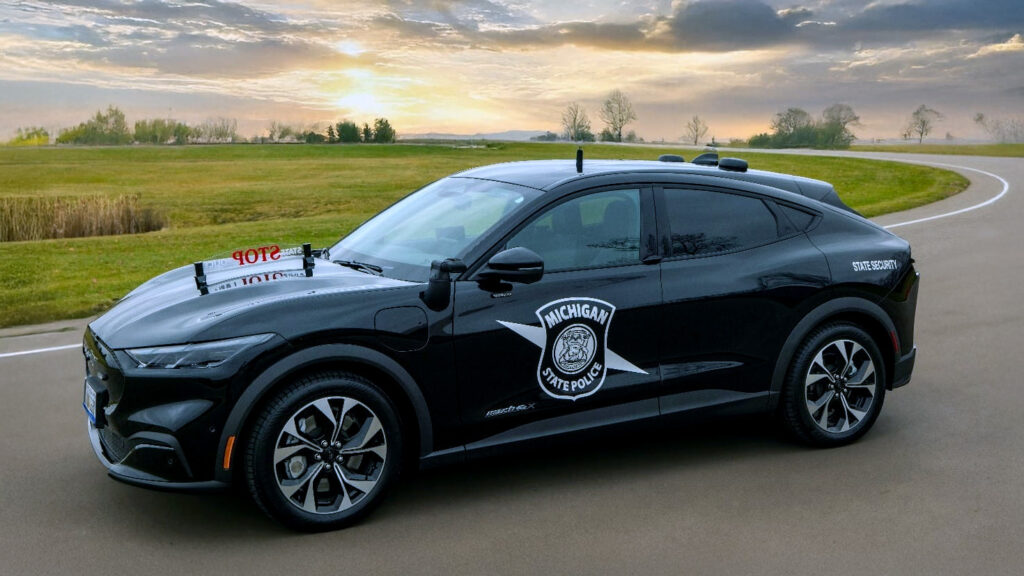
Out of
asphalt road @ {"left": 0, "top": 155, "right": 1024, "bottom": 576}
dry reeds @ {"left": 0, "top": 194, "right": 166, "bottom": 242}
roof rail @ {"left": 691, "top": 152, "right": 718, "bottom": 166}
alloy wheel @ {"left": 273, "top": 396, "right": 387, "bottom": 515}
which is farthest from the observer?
dry reeds @ {"left": 0, "top": 194, "right": 166, "bottom": 242}

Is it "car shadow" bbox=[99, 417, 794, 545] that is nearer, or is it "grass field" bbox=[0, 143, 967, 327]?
"car shadow" bbox=[99, 417, 794, 545]

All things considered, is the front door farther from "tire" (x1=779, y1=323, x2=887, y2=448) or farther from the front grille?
the front grille

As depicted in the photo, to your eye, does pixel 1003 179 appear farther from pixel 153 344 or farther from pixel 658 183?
pixel 153 344

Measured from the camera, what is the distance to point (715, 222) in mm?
5602

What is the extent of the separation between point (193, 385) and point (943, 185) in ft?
91.8

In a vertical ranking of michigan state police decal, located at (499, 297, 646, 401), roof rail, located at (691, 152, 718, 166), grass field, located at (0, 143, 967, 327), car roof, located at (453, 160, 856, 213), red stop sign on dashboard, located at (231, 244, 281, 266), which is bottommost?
grass field, located at (0, 143, 967, 327)

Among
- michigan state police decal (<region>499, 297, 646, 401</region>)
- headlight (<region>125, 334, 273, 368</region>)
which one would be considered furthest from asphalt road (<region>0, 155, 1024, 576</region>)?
Result: headlight (<region>125, 334, 273, 368</region>)

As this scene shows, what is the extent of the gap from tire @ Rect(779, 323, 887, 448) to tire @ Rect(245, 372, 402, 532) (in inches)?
94.5

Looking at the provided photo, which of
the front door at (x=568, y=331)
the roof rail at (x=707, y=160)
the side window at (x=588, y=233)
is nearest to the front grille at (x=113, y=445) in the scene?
the front door at (x=568, y=331)

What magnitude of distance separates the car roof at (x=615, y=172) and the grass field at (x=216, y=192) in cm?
656

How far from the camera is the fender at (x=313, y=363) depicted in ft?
14.2

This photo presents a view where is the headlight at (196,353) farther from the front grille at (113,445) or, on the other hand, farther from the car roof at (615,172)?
the car roof at (615,172)

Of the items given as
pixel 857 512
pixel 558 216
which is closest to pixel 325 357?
pixel 558 216

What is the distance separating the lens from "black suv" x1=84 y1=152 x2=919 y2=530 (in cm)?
440
